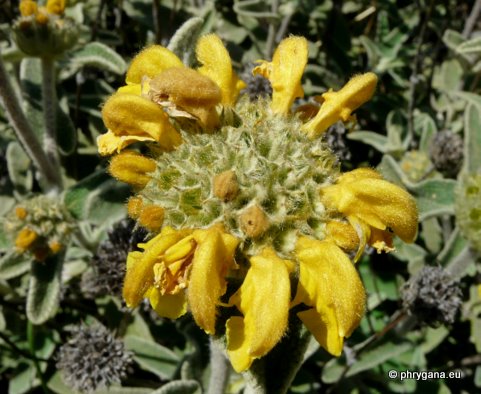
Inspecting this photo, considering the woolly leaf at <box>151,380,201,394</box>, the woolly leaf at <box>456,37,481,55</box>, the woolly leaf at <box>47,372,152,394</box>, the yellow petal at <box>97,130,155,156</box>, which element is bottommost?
the woolly leaf at <box>47,372,152,394</box>

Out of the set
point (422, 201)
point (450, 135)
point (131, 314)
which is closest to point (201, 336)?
point (131, 314)

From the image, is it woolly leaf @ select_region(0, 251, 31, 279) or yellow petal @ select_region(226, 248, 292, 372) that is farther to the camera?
woolly leaf @ select_region(0, 251, 31, 279)

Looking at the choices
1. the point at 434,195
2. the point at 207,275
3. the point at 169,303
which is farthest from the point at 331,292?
the point at 434,195

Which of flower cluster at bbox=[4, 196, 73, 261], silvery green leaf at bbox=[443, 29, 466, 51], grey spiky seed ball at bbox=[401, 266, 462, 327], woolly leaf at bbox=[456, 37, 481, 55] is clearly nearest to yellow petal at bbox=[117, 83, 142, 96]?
flower cluster at bbox=[4, 196, 73, 261]

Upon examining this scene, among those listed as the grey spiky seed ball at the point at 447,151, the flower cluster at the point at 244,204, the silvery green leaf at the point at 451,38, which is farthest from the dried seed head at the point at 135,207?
the silvery green leaf at the point at 451,38

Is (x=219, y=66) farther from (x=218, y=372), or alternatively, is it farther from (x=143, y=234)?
(x=218, y=372)

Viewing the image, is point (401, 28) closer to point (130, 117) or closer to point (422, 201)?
point (422, 201)

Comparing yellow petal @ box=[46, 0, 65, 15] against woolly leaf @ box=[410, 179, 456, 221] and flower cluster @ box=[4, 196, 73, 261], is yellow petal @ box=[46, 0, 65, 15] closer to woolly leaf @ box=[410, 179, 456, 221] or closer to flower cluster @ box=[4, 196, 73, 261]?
flower cluster @ box=[4, 196, 73, 261]
